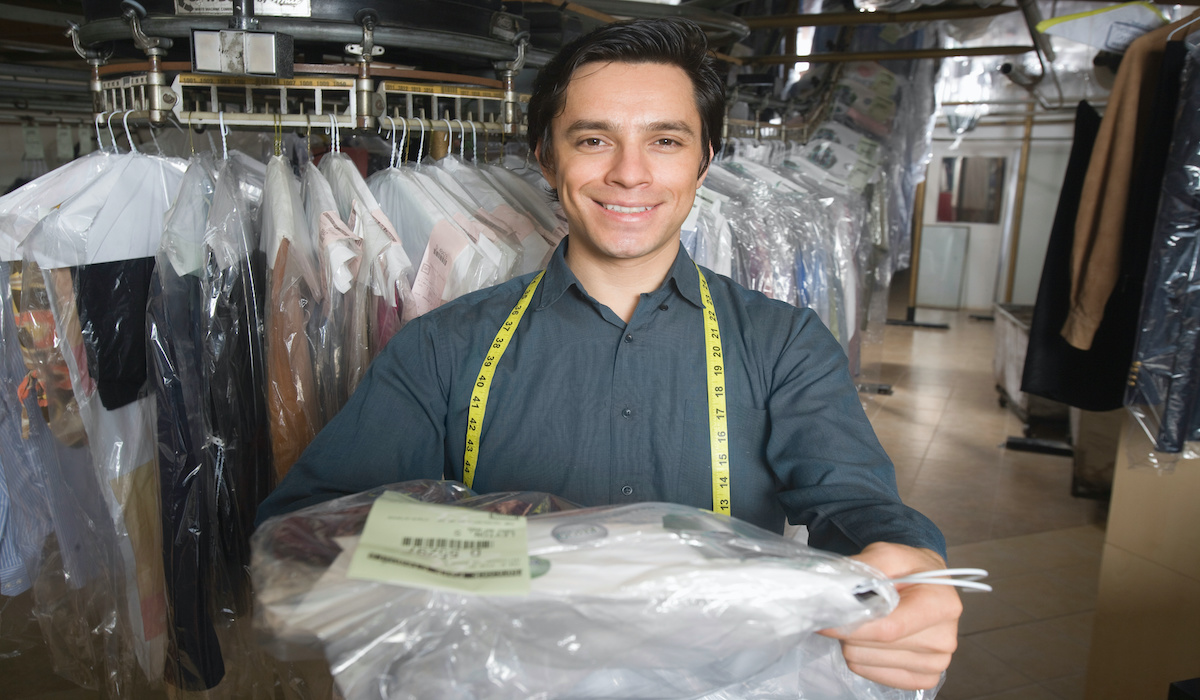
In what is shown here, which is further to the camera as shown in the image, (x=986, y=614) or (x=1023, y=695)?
(x=986, y=614)

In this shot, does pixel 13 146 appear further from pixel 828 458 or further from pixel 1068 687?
pixel 1068 687

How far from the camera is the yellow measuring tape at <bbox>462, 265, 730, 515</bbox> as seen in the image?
1086 millimetres

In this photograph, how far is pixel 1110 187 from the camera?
6.39 feet

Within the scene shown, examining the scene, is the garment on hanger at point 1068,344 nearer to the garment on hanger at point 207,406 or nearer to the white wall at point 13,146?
the garment on hanger at point 207,406

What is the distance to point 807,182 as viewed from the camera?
3.10 meters

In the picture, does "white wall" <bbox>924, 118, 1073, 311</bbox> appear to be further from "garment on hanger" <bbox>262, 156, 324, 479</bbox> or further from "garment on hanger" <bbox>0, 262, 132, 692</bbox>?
"garment on hanger" <bbox>0, 262, 132, 692</bbox>

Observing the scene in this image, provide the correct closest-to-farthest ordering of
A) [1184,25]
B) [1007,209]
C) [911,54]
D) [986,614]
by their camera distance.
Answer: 1. [1184,25]
2. [986,614]
3. [911,54]
4. [1007,209]

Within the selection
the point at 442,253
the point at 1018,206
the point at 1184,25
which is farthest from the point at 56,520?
the point at 1018,206

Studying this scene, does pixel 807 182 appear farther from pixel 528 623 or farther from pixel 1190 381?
pixel 528 623

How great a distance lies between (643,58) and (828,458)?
609mm

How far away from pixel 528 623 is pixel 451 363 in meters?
0.52

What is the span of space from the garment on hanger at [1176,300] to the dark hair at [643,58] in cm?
112

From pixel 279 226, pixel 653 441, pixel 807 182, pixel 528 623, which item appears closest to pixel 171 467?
pixel 279 226

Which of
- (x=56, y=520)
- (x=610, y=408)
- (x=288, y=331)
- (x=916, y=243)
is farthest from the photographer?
(x=916, y=243)
